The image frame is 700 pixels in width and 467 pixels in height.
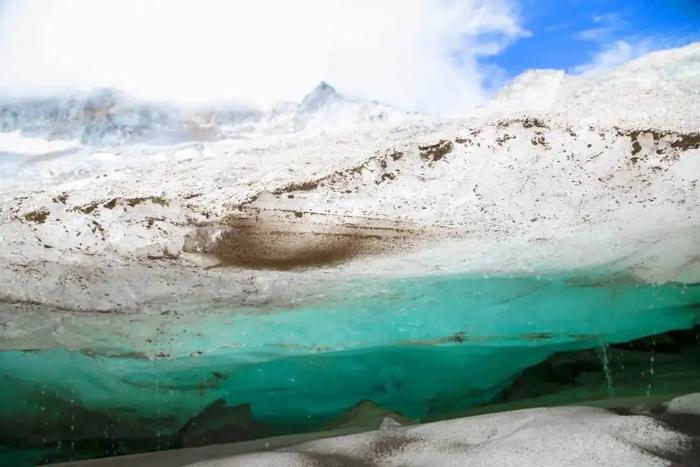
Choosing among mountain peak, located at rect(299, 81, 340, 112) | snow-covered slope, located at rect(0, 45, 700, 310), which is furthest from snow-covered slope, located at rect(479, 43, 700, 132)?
mountain peak, located at rect(299, 81, 340, 112)

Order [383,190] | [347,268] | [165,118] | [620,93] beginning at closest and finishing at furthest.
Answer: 1. [165,118]
2. [620,93]
3. [383,190]
4. [347,268]

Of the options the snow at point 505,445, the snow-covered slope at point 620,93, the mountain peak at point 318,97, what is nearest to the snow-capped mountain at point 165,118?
the mountain peak at point 318,97

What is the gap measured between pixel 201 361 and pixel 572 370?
353cm

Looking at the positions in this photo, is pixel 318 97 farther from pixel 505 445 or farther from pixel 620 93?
pixel 505 445

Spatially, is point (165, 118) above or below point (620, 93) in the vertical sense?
below

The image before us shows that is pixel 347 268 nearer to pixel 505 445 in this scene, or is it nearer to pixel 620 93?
pixel 505 445

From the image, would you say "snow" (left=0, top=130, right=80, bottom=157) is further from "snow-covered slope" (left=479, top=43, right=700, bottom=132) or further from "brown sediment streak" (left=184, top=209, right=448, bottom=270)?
"snow-covered slope" (left=479, top=43, right=700, bottom=132)

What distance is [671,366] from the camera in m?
6.28

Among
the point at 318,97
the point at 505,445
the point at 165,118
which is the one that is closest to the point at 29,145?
the point at 165,118

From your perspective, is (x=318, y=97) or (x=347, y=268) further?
(x=347, y=268)

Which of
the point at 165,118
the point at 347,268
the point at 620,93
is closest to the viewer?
the point at 165,118

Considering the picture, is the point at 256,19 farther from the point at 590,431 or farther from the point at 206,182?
the point at 590,431

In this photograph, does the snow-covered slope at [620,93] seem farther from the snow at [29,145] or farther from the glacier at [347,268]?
the snow at [29,145]

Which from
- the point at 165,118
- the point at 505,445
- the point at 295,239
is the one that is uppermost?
the point at 165,118
